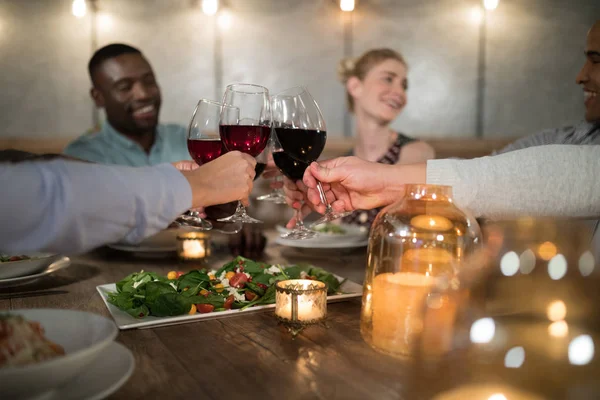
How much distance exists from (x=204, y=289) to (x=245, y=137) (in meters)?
0.34

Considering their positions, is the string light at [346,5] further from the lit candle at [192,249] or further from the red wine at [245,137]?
the red wine at [245,137]

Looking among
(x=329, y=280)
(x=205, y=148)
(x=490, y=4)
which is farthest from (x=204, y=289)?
(x=490, y=4)

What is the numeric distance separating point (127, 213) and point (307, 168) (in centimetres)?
49

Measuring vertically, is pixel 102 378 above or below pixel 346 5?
below

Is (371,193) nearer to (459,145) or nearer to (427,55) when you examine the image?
(459,145)

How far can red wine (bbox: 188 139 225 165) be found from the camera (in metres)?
1.29

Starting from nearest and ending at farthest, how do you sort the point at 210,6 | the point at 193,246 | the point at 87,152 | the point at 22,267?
the point at 22,267, the point at 193,246, the point at 87,152, the point at 210,6

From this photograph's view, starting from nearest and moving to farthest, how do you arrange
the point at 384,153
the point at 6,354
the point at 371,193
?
the point at 6,354 < the point at 371,193 < the point at 384,153

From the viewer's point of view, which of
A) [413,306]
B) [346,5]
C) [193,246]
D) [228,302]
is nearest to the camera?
[413,306]

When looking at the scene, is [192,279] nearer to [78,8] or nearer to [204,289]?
[204,289]

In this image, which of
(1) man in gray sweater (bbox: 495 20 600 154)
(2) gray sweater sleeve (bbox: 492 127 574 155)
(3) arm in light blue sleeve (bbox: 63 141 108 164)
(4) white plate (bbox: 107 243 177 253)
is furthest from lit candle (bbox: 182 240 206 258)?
A: (3) arm in light blue sleeve (bbox: 63 141 108 164)

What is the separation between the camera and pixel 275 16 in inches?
183

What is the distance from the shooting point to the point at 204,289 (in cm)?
108

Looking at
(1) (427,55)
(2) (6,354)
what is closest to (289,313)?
(2) (6,354)
